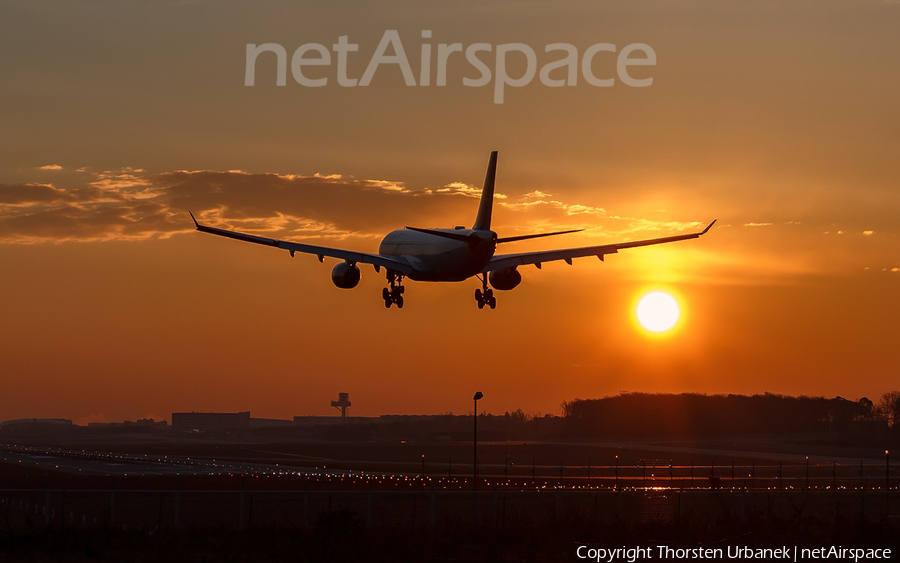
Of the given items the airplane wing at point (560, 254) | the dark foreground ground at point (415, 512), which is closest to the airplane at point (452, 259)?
the airplane wing at point (560, 254)

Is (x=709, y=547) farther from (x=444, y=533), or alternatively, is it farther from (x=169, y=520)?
(x=169, y=520)

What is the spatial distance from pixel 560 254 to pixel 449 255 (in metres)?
7.24

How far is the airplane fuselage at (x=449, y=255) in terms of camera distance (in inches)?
2440

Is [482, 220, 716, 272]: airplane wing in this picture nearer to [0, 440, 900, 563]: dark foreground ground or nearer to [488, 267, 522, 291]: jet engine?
[488, 267, 522, 291]: jet engine

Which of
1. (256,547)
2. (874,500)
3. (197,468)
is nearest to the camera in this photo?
(256,547)

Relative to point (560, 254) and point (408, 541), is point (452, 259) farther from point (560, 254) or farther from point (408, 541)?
point (408, 541)

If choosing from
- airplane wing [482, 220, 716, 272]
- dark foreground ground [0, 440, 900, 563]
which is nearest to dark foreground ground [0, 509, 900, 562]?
dark foreground ground [0, 440, 900, 563]

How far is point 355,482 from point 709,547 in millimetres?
59733

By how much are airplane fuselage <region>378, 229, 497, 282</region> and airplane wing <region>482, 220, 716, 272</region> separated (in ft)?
3.65

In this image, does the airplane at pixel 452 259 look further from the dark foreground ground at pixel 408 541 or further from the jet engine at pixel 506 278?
the dark foreground ground at pixel 408 541

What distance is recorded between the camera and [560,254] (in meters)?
64.1

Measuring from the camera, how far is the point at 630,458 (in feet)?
539

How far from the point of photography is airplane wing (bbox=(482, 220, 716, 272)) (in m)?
61.6

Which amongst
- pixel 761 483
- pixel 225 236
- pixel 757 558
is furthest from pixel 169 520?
pixel 761 483
